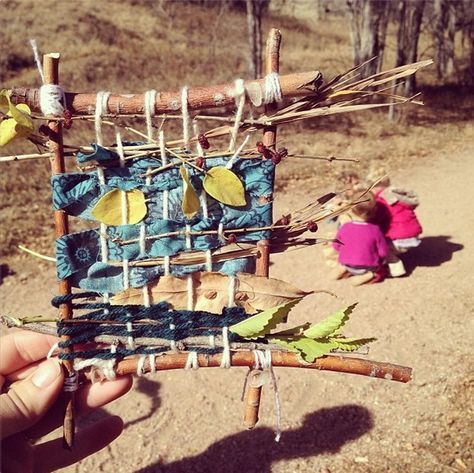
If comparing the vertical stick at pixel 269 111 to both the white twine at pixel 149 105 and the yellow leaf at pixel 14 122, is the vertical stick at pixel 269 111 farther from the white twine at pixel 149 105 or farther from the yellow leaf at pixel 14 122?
the yellow leaf at pixel 14 122

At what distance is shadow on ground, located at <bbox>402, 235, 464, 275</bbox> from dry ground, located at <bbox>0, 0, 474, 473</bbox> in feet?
0.05

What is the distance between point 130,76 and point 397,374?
9.01m

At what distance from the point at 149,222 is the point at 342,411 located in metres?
1.60

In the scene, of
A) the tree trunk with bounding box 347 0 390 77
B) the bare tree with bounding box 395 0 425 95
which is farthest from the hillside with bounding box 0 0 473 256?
the tree trunk with bounding box 347 0 390 77

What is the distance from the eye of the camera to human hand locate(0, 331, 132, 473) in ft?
4.44

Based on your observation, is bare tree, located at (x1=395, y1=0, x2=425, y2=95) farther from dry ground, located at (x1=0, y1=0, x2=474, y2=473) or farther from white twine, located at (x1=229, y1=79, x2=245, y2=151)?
white twine, located at (x1=229, y1=79, x2=245, y2=151)

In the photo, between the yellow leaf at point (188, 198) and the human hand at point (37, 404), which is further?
the human hand at point (37, 404)

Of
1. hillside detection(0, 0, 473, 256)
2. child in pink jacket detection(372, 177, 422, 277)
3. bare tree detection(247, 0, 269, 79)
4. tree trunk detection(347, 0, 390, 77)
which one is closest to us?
child in pink jacket detection(372, 177, 422, 277)

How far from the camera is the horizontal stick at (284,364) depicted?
1.31 m

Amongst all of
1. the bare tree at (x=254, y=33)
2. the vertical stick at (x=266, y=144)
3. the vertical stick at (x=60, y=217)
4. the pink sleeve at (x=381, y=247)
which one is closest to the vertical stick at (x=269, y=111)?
the vertical stick at (x=266, y=144)

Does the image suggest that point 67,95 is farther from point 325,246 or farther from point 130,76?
point 130,76

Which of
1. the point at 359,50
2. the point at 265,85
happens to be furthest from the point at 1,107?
the point at 359,50

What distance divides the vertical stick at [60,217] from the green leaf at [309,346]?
1.73 ft

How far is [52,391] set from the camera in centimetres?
135
